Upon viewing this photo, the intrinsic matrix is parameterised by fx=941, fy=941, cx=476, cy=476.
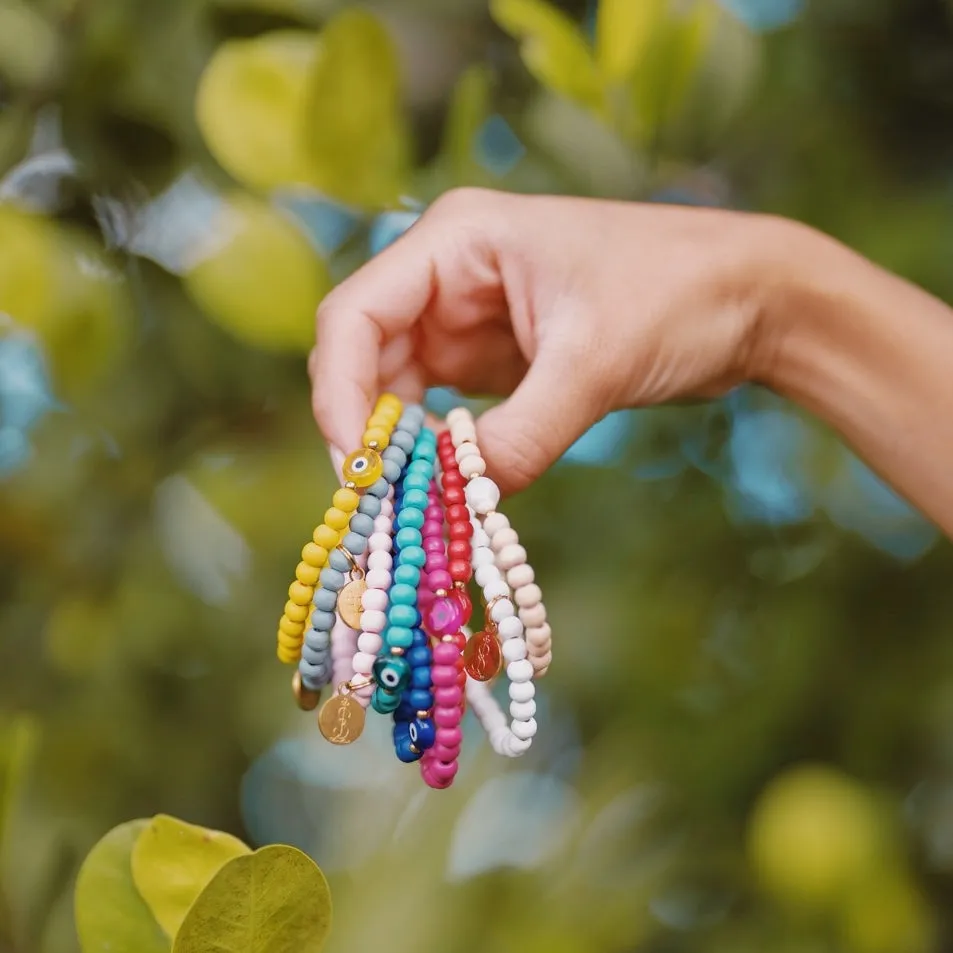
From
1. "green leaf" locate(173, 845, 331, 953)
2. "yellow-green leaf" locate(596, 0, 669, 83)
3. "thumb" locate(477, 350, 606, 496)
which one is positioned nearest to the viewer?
"green leaf" locate(173, 845, 331, 953)

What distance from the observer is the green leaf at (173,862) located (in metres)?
0.38

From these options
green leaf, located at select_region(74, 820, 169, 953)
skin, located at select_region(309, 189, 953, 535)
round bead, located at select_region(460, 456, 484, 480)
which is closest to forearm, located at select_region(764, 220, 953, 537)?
skin, located at select_region(309, 189, 953, 535)

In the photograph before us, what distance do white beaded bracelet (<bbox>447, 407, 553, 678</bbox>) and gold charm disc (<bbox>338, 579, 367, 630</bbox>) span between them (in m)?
0.06

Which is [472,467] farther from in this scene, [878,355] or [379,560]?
[878,355]

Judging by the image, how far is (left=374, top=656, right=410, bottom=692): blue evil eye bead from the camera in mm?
386

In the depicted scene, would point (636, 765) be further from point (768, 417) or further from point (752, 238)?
point (752, 238)

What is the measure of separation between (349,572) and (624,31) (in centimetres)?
37

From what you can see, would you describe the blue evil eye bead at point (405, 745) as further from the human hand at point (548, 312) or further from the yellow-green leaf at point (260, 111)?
the yellow-green leaf at point (260, 111)

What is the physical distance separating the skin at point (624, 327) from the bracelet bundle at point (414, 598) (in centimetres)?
4

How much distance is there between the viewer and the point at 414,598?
40 cm

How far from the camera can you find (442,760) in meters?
0.41

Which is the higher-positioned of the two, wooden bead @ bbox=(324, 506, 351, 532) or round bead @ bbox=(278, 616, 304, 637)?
wooden bead @ bbox=(324, 506, 351, 532)

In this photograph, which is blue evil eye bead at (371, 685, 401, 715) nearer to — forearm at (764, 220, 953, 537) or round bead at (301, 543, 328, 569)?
round bead at (301, 543, 328, 569)

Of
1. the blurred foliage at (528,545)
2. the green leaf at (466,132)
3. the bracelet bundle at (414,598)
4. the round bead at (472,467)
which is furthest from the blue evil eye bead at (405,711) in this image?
the green leaf at (466,132)
